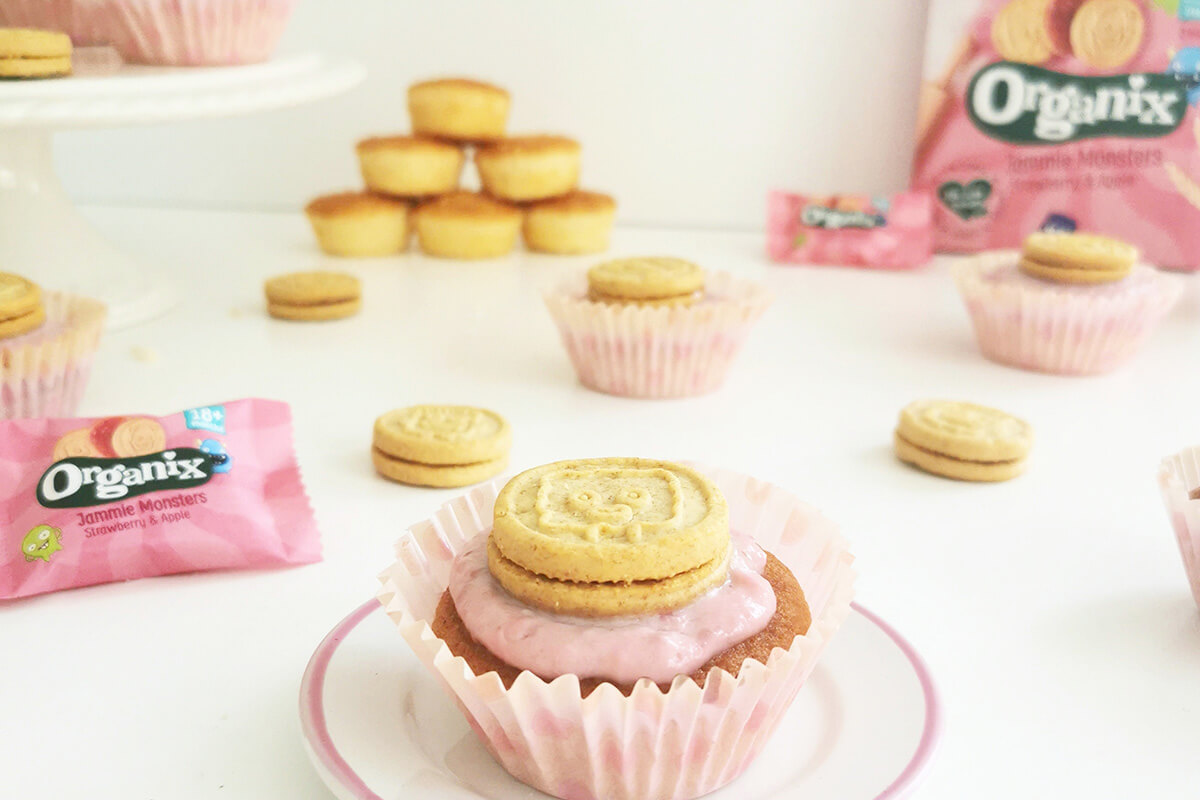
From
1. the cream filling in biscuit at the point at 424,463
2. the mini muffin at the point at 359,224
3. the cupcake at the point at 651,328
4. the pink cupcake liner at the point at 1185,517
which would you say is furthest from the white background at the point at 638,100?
the pink cupcake liner at the point at 1185,517

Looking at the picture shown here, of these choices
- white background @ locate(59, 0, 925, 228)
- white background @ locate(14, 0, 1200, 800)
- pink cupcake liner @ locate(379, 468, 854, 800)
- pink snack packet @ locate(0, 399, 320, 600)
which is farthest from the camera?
white background @ locate(59, 0, 925, 228)

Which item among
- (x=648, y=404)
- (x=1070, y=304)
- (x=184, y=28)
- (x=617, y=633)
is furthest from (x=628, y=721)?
(x=184, y=28)

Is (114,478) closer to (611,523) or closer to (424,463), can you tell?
(424,463)

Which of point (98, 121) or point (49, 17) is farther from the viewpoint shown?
point (49, 17)

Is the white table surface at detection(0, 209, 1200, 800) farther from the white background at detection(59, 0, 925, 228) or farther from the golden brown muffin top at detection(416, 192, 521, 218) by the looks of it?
the white background at detection(59, 0, 925, 228)

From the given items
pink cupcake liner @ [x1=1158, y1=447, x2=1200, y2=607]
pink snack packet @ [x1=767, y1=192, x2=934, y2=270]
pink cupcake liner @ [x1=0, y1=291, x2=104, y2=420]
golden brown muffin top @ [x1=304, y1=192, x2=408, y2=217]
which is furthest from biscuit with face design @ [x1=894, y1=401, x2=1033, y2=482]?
golden brown muffin top @ [x1=304, y1=192, x2=408, y2=217]
